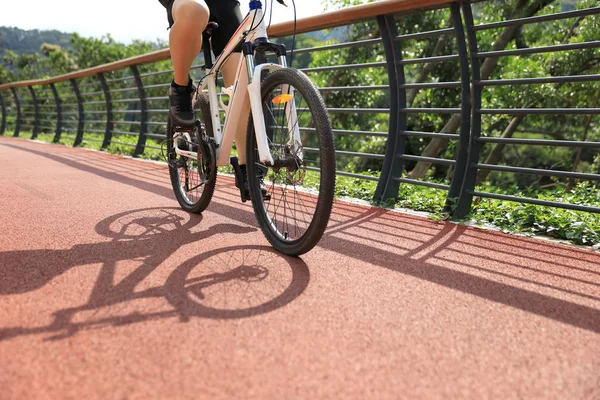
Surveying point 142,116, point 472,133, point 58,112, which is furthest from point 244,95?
point 58,112

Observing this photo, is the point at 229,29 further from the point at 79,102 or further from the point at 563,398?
the point at 79,102

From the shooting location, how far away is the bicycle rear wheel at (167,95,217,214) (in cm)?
288

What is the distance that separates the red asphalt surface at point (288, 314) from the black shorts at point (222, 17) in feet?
3.39

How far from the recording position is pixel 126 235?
2627mm

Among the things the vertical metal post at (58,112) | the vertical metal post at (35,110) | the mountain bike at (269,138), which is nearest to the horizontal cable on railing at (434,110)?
the mountain bike at (269,138)

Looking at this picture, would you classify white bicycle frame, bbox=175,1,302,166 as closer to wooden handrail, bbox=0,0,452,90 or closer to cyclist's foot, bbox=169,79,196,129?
cyclist's foot, bbox=169,79,196,129

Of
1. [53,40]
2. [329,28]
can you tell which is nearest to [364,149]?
[329,28]

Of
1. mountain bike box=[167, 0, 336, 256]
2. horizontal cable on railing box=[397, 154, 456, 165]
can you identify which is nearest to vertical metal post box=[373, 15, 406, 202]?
horizontal cable on railing box=[397, 154, 456, 165]

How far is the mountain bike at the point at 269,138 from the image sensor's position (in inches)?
82.0

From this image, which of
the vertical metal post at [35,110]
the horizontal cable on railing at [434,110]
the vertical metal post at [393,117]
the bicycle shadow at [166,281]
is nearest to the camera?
the bicycle shadow at [166,281]

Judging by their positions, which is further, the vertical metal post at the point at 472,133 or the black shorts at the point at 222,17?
the vertical metal post at the point at 472,133

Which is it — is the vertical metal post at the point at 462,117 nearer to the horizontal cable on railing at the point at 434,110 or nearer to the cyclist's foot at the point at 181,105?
the horizontal cable on railing at the point at 434,110

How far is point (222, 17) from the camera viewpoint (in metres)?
2.86

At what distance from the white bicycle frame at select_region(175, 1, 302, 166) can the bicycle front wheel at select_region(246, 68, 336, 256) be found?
39mm
